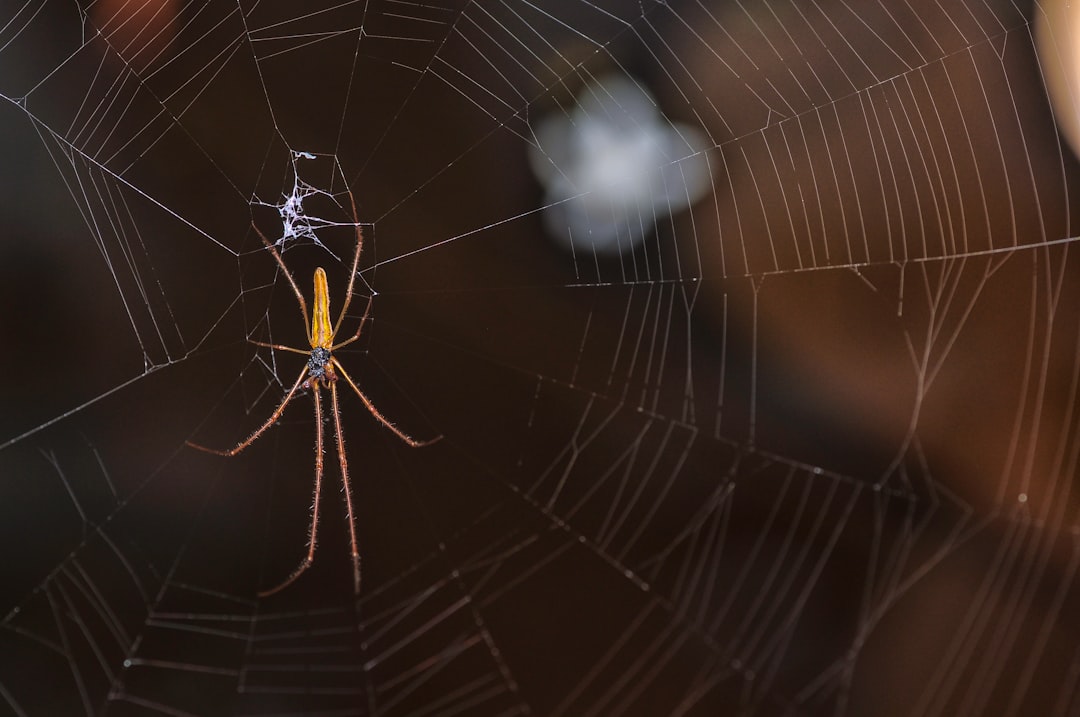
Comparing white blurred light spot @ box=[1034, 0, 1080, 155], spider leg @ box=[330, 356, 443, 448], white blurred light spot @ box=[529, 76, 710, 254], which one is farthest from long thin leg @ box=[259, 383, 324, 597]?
white blurred light spot @ box=[1034, 0, 1080, 155]

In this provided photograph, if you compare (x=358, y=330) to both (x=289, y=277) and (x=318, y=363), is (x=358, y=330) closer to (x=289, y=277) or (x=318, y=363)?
(x=318, y=363)

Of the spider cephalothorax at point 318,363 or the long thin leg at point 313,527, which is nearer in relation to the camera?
the long thin leg at point 313,527

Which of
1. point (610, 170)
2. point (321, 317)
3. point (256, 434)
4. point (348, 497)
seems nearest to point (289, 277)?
point (321, 317)

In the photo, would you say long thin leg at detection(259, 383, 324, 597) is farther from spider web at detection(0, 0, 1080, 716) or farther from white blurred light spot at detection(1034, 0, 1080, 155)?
white blurred light spot at detection(1034, 0, 1080, 155)

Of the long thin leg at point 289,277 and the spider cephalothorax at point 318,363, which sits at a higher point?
the long thin leg at point 289,277

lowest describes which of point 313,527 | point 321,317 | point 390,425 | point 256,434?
point 313,527

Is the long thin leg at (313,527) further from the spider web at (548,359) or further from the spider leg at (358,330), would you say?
the spider leg at (358,330)

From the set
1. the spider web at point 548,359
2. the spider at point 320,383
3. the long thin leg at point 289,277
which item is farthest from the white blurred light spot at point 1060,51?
the long thin leg at point 289,277
